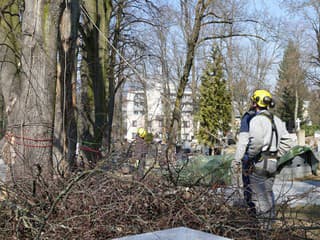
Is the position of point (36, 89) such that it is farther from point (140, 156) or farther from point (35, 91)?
point (140, 156)

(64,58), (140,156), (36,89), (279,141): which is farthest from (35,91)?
(279,141)

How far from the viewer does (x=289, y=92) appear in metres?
67.6

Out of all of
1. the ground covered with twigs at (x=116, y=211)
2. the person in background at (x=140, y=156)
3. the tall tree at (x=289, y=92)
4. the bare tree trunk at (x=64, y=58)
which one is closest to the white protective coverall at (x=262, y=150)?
the ground covered with twigs at (x=116, y=211)

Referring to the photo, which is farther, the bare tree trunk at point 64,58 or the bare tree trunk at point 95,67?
the bare tree trunk at point 95,67

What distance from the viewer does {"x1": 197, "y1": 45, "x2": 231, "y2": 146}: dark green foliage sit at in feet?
114

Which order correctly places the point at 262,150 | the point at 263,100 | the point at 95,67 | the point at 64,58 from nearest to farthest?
the point at 262,150 → the point at 263,100 → the point at 64,58 → the point at 95,67

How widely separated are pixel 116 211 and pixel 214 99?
33329 mm

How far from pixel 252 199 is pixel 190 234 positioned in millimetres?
2660

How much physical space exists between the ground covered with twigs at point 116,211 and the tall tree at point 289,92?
5639cm

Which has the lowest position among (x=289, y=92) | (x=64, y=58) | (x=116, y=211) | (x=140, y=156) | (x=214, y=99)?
(x=116, y=211)

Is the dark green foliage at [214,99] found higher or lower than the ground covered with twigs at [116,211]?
higher

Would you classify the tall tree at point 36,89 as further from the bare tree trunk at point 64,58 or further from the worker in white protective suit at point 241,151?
the worker in white protective suit at point 241,151

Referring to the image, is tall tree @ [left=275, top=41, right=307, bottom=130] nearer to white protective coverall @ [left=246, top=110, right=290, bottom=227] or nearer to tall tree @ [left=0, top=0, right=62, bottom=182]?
white protective coverall @ [left=246, top=110, right=290, bottom=227]

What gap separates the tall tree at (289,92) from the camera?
61.7 meters
